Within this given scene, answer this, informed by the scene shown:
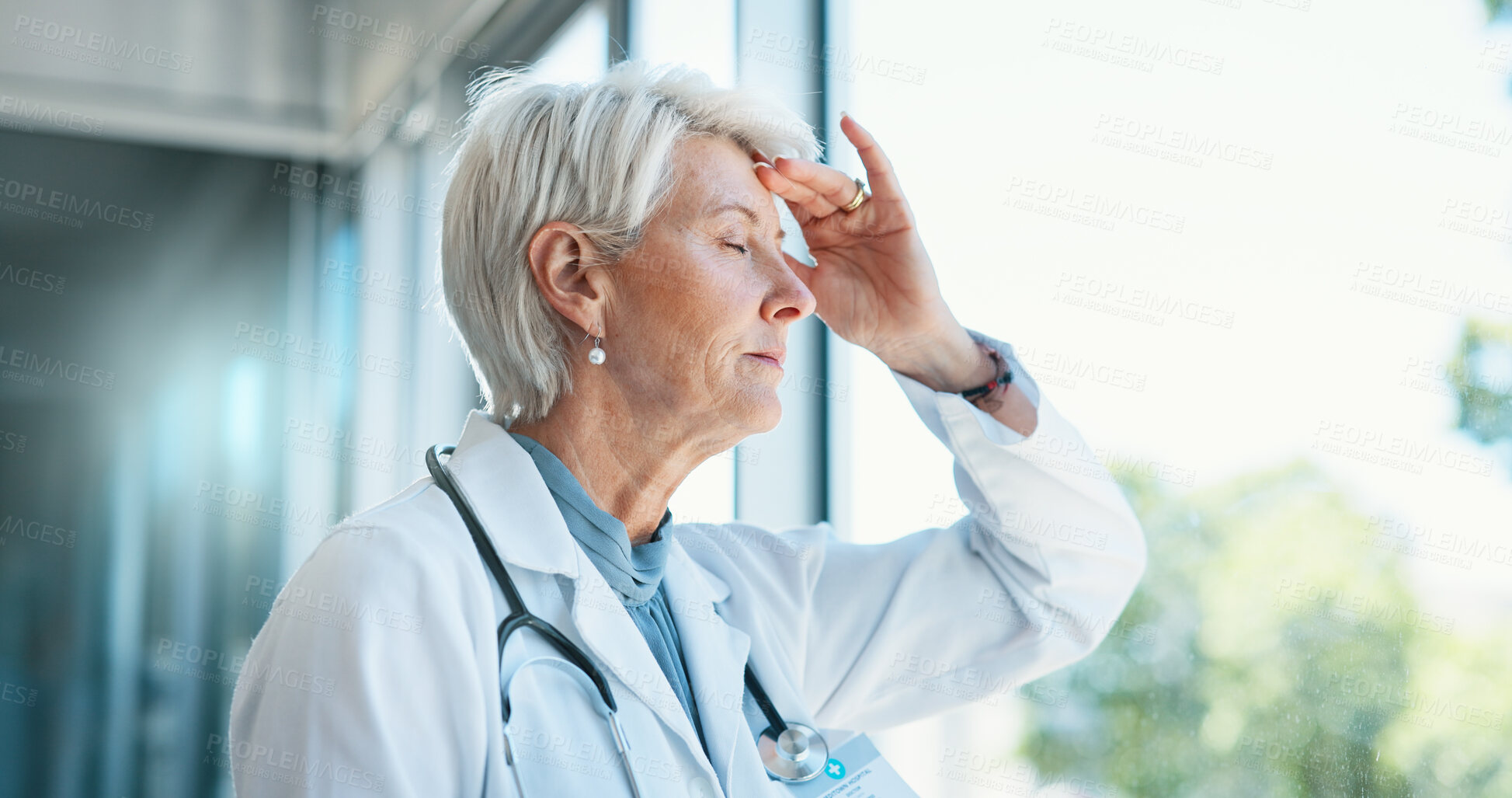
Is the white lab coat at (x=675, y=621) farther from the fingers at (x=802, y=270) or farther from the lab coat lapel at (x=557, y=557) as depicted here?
the fingers at (x=802, y=270)

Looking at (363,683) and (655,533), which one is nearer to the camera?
(363,683)

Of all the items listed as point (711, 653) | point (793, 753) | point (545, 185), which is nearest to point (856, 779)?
point (793, 753)

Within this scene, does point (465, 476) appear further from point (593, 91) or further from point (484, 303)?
point (593, 91)

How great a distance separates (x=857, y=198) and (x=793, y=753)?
2.33 ft

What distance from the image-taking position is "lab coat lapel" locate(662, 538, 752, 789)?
1066mm

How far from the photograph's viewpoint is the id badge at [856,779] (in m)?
1.15

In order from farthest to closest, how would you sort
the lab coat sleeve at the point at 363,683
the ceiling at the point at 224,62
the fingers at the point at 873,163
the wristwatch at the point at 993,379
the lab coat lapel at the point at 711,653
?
1. the ceiling at the point at 224,62
2. the wristwatch at the point at 993,379
3. the fingers at the point at 873,163
4. the lab coat lapel at the point at 711,653
5. the lab coat sleeve at the point at 363,683

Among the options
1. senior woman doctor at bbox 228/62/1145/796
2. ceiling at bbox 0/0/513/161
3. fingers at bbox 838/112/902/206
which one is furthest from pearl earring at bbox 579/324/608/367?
ceiling at bbox 0/0/513/161

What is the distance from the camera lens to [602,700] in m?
0.98

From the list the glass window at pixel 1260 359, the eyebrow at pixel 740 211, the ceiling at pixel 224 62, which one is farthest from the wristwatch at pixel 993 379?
the ceiling at pixel 224 62

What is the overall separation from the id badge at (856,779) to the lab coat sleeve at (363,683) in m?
0.43

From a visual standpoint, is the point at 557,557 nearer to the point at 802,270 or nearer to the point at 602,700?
the point at 602,700

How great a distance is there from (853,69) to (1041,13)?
1.44 feet

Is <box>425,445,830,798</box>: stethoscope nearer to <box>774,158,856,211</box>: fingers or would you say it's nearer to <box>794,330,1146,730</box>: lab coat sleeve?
<box>794,330,1146,730</box>: lab coat sleeve
